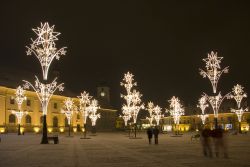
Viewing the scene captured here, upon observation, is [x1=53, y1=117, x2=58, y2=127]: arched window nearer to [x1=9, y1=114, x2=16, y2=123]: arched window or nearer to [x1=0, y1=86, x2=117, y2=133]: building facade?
[x1=0, y1=86, x2=117, y2=133]: building facade

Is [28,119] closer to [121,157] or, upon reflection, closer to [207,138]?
[121,157]

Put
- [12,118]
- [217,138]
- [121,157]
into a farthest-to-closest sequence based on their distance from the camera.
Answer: [12,118] < [121,157] < [217,138]

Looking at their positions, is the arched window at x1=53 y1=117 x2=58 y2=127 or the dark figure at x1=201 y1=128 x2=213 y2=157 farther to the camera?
the arched window at x1=53 y1=117 x2=58 y2=127

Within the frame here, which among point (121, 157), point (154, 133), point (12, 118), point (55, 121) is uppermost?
point (12, 118)

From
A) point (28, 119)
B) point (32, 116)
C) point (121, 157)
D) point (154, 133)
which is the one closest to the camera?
point (121, 157)

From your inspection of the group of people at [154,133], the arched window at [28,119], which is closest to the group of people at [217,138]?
the group of people at [154,133]

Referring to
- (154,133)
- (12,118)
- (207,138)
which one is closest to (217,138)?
(207,138)

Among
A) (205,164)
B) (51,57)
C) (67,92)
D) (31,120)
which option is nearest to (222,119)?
(67,92)

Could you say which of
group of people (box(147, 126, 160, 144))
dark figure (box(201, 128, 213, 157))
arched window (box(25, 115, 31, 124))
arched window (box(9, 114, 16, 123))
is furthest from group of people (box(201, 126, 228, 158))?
arched window (box(25, 115, 31, 124))

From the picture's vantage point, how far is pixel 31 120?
82062mm

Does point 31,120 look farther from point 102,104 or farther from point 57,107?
point 102,104

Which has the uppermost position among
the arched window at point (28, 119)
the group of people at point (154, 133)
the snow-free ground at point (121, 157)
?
the arched window at point (28, 119)

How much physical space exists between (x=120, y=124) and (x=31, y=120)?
236 ft

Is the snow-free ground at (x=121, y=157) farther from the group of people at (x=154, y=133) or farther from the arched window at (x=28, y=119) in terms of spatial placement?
the arched window at (x=28, y=119)
